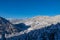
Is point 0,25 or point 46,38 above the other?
point 0,25

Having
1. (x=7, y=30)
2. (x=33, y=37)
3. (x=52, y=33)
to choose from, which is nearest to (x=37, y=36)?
(x=33, y=37)

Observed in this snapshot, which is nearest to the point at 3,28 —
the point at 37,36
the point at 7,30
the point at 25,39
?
the point at 7,30

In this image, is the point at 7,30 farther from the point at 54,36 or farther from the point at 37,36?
the point at 54,36

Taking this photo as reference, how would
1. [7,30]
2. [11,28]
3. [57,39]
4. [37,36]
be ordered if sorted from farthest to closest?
[11,28]
[7,30]
[37,36]
[57,39]

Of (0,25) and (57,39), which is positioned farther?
(0,25)

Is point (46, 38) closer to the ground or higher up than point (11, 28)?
closer to the ground

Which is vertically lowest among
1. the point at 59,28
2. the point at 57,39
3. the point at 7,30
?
the point at 57,39

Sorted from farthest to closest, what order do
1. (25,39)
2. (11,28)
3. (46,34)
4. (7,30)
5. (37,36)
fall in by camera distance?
1. (11,28)
2. (7,30)
3. (25,39)
4. (37,36)
5. (46,34)

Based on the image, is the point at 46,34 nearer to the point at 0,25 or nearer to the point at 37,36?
the point at 37,36

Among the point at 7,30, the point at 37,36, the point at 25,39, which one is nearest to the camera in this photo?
the point at 37,36
